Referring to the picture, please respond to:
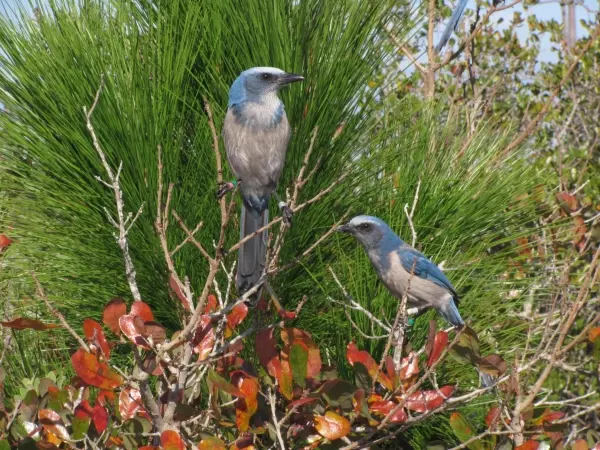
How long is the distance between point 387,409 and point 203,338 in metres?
0.52

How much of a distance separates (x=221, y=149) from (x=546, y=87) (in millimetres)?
3371

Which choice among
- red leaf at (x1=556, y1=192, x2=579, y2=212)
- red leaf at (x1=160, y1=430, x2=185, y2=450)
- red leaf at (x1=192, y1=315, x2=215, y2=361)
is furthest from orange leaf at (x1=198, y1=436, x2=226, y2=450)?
red leaf at (x1=556, y1=192, x2=579, y2=212)

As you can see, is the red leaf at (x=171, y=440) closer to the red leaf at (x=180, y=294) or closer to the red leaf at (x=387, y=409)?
the red leaf at (x=180, y=294)

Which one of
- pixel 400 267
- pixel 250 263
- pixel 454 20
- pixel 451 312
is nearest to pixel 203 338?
pixel 250 263

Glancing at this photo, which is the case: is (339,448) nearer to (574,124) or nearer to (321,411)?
(321,411)

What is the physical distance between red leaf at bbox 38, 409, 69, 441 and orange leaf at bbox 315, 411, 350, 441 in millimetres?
642

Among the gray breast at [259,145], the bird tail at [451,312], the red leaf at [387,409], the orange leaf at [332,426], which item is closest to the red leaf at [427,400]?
the red leaf at [387,409]

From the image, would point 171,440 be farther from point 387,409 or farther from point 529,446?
point 529,446

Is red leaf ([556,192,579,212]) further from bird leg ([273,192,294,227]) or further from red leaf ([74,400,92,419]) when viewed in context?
red leaf ([74,400,92,419])

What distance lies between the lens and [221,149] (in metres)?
3.28

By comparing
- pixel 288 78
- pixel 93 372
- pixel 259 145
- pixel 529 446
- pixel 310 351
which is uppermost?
pixel 288 78

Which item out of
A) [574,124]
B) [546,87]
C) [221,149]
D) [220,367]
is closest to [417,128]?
[221,149]

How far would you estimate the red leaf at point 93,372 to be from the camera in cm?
203

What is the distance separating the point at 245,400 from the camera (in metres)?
2.15
